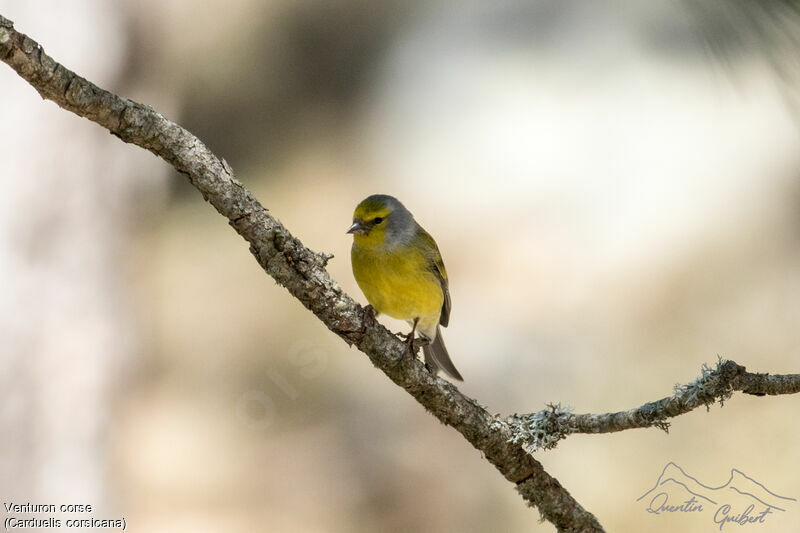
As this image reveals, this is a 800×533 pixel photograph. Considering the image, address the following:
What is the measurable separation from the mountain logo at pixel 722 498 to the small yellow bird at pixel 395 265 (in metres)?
2.27

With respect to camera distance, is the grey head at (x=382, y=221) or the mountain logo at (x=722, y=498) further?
the mountain logo at (x=722, y=498)

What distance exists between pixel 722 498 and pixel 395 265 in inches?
122

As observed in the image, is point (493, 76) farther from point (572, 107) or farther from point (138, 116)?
point (138, 116)

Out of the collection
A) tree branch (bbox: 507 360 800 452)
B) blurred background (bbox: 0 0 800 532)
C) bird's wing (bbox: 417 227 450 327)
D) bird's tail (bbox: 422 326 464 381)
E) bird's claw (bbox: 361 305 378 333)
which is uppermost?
blurred background (bbox: 0 0 800 532)

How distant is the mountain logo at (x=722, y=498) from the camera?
4715 millimetres

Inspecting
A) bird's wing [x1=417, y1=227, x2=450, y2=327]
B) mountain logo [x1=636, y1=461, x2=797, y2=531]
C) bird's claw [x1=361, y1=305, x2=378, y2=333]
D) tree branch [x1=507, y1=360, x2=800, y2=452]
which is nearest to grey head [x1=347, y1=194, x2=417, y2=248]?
bird's wing [x1=417, y1=227, x2=450, y2=327]

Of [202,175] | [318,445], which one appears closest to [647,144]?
[318,445]

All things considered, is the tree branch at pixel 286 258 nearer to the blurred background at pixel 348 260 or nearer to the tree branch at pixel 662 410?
the tree branch at pixel 662 410

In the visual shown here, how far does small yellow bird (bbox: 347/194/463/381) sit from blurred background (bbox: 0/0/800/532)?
182 centimetres

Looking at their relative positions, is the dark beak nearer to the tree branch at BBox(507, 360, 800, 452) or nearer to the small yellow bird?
the small yellow bird

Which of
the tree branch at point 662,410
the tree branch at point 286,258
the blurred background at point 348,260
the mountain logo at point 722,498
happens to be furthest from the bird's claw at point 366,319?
the mountain logo at point 722,498

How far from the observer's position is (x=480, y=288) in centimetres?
525

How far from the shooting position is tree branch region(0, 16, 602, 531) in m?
1.67

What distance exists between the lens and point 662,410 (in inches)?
83.7
